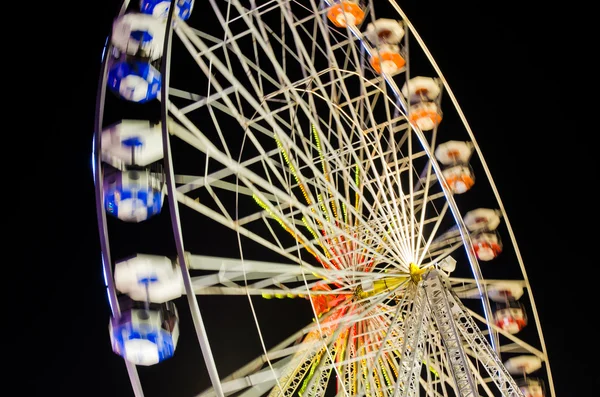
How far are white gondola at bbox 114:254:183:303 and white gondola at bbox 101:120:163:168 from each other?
1.23 meters

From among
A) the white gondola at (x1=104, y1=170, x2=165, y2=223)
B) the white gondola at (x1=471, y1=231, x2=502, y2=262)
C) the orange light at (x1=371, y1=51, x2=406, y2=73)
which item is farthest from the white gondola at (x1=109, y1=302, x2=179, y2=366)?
the white gondola at (x1=471, y1=231, x2=502, y2=262)

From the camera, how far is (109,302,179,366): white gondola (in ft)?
23.5

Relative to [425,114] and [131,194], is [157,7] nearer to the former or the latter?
[131,194]

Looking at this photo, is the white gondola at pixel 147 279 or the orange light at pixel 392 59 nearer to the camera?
the white gondola at pixel 147 279

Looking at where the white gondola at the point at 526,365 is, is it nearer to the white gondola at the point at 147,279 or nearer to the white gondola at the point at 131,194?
the white gondola at the point at 147,279

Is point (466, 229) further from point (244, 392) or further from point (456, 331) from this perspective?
point (244, 392)

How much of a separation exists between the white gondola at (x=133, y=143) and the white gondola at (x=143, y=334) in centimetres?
172

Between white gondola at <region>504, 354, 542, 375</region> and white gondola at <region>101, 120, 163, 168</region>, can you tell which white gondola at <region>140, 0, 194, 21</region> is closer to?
white gondola at <region>101, 120, 163, 168</region>

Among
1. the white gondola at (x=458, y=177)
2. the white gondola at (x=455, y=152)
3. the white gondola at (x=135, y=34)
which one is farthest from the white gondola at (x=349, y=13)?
the white gondola at (x=135, y=34)

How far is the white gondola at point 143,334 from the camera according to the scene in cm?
716

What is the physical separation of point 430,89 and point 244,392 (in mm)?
5041

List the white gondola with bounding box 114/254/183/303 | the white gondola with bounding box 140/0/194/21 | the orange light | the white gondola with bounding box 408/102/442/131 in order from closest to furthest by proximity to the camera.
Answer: the white gondola with bounding box 114/254/183/303 < the white gondola with bounding box 140/0/194/21 < the white gondola with bounding box 408/102/442/131 < the orange light

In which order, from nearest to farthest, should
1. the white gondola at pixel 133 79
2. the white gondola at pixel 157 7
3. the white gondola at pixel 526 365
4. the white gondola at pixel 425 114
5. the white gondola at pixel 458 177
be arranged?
the white gondola at pixel 133 79
the white gondola at pixel 157 7
the white gondola at pixel 425 114
the white gondola at pixel 526 365
the white gondola at pixel 458 177

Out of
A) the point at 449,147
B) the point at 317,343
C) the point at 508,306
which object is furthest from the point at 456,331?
the point at 449,147
